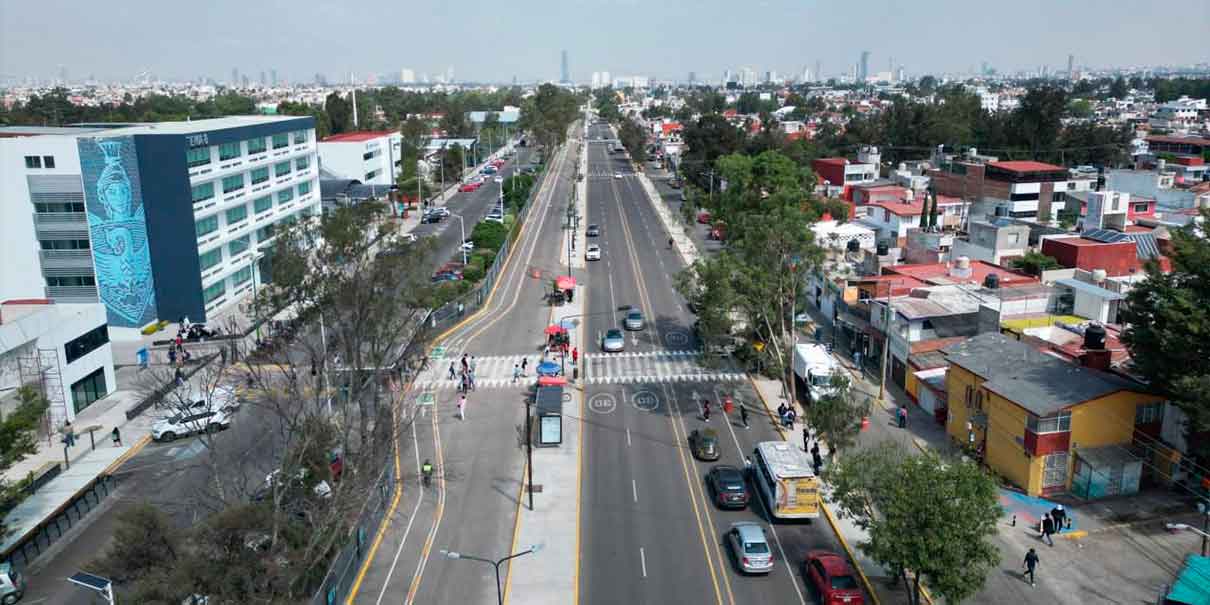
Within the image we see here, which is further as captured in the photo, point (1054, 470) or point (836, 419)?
point (836, 419)

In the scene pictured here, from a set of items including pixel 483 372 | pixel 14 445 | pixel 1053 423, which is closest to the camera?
pixel 14 445

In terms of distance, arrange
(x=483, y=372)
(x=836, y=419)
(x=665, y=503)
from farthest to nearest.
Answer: (x=483, y=372), (x=836, y=419), (x=665, y=503)

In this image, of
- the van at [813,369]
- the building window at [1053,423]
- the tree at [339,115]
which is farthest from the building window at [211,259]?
the tree at [339,115]

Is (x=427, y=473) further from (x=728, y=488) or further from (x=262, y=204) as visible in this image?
(x=262, y=204)

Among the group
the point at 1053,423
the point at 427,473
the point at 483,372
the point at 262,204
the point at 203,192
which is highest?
the point at 203,192

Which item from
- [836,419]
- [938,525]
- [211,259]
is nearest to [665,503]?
[836,419]

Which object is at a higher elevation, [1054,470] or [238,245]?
[238,245]

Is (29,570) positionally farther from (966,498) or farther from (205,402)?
(966,498)
